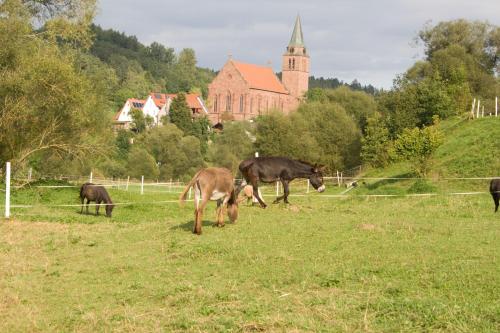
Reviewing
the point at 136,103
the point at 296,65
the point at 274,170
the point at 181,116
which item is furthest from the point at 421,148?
the point at 296,65

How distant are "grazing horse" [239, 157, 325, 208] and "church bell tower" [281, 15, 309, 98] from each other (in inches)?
5259

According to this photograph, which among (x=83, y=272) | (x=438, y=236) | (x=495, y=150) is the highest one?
(x=495, y=150)

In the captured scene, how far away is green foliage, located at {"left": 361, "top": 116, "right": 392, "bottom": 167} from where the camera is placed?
51875 millimetres

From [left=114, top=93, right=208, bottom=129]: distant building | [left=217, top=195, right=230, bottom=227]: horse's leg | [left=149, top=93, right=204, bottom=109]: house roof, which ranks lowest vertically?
[left=217, top=195, right=230, bottom=227]: horse's leg

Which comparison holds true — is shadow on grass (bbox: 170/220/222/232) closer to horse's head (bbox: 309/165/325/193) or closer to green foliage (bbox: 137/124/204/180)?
horse's head (bbox: 309/165/325/193)

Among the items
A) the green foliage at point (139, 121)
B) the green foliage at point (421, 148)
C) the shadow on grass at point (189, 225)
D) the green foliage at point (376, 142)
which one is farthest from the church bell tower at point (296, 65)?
the shadow on grass at point (189, 225)

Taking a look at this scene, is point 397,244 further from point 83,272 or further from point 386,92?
point 386,92

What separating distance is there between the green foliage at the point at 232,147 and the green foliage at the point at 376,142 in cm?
2021

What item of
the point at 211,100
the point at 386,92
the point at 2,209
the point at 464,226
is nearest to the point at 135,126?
the point at 211,100

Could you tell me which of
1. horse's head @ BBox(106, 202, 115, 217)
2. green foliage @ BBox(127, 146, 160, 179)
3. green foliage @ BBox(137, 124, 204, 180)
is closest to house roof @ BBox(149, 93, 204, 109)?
green foliage @ BBox(137, 124, 204, 180)

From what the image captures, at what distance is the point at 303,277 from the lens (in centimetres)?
969

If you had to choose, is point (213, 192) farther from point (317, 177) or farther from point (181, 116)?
point (181, 116)

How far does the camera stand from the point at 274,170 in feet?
61.2

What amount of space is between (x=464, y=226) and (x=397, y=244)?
3407mm
